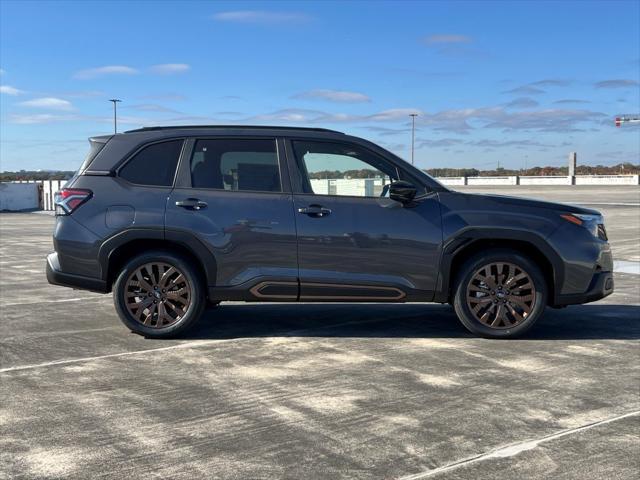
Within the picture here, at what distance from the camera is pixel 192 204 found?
20.3 feet

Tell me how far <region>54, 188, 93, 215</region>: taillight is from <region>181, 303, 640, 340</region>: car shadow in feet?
5.25

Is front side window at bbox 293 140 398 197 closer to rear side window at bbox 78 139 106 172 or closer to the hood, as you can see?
the hood

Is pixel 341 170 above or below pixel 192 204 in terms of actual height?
above

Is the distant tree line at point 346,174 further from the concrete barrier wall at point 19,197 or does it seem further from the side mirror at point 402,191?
the concrete barrier wall at point 19,197

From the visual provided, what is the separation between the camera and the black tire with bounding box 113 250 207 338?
622 centimetres

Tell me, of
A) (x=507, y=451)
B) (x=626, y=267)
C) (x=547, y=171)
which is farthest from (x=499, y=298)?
(x=547, y=171)

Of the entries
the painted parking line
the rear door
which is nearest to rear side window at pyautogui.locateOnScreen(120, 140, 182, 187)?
the rear door

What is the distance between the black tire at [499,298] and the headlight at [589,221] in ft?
1.84

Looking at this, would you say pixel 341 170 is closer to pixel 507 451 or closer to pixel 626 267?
pixel 507 451

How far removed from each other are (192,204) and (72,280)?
1.38m

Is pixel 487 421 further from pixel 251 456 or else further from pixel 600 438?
pixel 251 456

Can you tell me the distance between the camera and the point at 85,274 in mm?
6281

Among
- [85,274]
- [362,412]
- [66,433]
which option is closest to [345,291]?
Answer: [362,412]

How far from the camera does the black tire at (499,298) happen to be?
623cm
